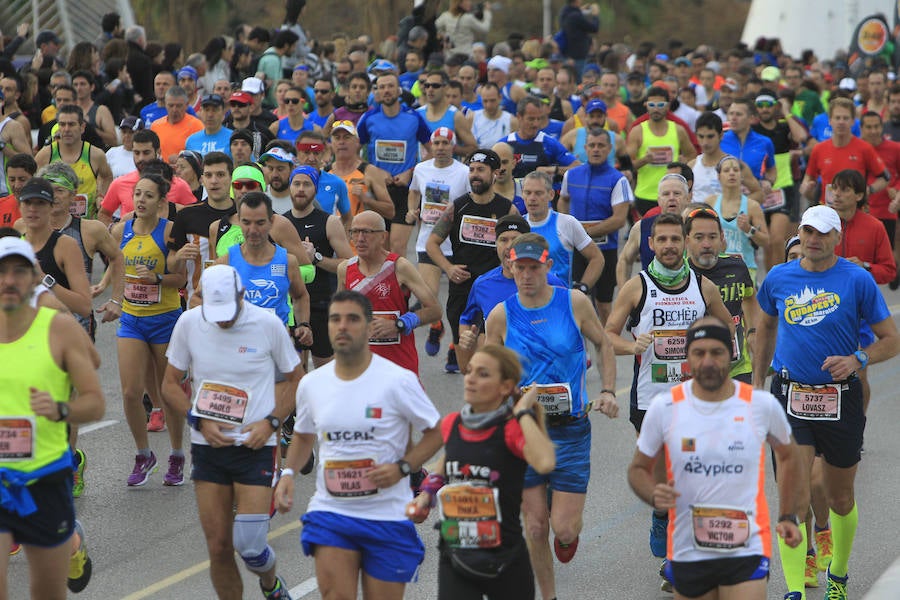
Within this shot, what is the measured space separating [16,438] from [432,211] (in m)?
6.62

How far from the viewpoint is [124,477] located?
10.1m

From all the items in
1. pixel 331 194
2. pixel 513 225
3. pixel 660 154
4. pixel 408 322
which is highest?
pixel 513 225

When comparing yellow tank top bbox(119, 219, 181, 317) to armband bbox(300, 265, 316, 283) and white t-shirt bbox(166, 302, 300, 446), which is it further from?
white t-shirt bbox(166, 302, 300, 446)

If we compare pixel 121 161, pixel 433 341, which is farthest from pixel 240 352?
pixel 121 161

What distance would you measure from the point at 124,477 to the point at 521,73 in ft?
42.5

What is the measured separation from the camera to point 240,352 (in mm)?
7191

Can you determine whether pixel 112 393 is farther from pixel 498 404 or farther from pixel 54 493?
pixel 498 404

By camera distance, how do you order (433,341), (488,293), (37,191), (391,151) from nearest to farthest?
1. (37,191)
2. (488,293)
3. (433,341)
4. (391,151)

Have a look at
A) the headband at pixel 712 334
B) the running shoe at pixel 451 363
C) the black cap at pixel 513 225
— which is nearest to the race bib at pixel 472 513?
the headband at pixel 712 334

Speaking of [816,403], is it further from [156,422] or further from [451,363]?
[451,363]

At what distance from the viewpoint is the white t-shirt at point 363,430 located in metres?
6.27

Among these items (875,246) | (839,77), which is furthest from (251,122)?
(839,77)

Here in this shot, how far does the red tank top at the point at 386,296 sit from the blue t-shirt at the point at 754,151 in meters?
6.60

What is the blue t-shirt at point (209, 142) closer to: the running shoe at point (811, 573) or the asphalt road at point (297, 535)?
the asphalt road at point (297, 535)
